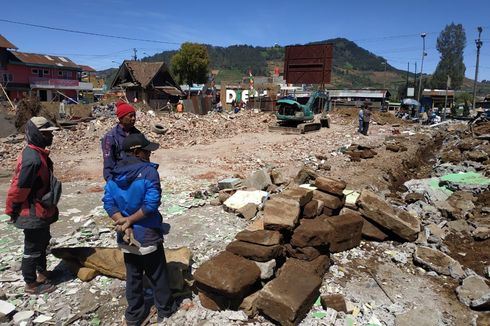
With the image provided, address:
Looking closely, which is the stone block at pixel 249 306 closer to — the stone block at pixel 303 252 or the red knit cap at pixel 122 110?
the stone block at pixel 303 252

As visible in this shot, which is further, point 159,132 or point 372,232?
point 159,132

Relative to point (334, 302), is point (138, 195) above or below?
above

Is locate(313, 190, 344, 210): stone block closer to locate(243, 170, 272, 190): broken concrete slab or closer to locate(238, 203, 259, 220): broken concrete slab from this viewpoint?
locate(238, 203, 259, 220): broken concrete slab

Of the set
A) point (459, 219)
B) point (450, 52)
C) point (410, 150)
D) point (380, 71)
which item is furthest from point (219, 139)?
point (380, 71)

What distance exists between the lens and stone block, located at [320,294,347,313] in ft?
11.5

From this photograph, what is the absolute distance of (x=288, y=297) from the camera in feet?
10.4

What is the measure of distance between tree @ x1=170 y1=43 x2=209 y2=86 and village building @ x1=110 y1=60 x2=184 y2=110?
12.5 metres

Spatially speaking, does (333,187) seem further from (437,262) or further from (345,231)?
(437,262)

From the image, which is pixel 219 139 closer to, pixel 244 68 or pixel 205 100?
pixel 205 100

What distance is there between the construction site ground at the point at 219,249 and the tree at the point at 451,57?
82678 millimetres

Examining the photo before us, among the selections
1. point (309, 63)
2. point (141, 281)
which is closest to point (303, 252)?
point (141, 281)

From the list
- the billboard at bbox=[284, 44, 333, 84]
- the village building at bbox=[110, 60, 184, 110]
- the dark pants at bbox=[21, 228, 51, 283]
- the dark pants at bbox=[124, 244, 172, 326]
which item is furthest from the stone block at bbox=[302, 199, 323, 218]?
the village building at bbox=[110, 60, 184, 110]

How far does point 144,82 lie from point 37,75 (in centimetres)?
1595

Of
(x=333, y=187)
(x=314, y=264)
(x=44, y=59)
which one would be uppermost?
(x=44, y=59)
